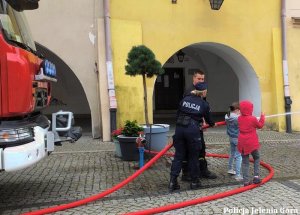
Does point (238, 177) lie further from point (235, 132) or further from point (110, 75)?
point (110, 75)

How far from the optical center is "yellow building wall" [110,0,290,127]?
10312mm

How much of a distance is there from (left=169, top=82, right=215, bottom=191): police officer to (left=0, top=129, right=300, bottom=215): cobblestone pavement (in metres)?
0.23

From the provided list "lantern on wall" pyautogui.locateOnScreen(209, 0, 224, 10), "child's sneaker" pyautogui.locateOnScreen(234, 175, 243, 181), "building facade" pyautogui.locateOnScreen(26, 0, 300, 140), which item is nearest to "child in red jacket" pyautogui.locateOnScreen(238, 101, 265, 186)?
"child's sneaker" pyautogui.locateOnScreen(234, 175, 243, 181)

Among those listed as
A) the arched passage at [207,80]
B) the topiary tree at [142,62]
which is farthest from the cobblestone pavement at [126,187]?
the arched passage at [207,80]

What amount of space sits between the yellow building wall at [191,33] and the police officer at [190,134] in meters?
4.71

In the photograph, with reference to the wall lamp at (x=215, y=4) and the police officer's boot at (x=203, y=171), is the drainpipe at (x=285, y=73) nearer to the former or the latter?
the wall lamp at (x=215, y=4)

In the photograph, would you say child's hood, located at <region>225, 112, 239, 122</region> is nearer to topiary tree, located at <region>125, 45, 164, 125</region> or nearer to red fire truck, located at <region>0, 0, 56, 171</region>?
topiary tree, located at <region>125, 45, 164, 125</region>

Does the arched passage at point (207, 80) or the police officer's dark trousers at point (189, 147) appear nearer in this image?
the police officer's dark trousers at point (189, 147)

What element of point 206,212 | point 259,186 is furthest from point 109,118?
point 206,212

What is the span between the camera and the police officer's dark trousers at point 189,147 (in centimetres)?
556

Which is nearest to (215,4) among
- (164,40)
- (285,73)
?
(164,40)

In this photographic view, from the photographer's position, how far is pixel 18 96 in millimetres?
4035

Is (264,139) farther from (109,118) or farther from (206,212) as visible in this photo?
(206,212)

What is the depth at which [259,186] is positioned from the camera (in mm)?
5672
